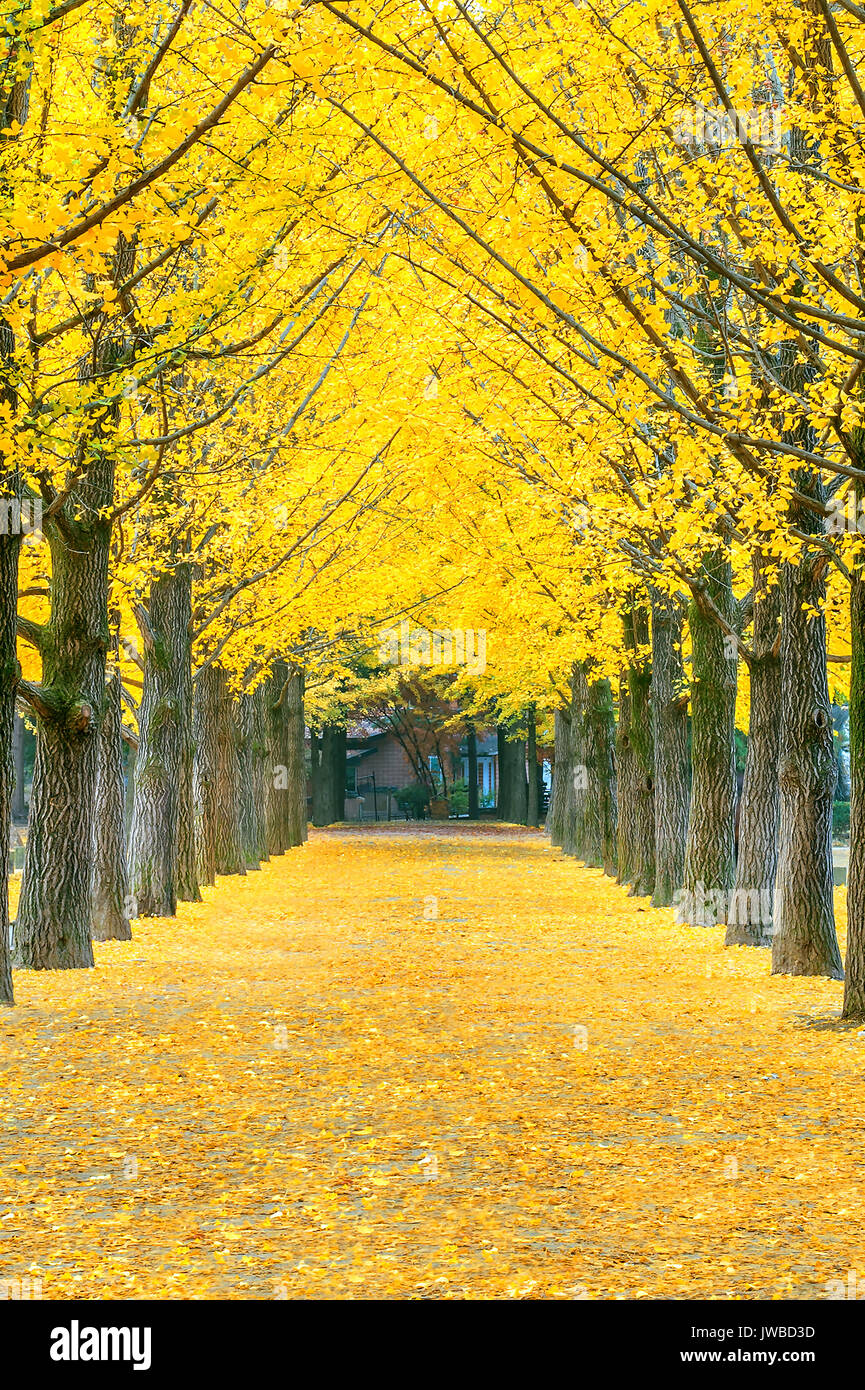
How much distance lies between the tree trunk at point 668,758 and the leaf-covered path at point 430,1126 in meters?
4.76

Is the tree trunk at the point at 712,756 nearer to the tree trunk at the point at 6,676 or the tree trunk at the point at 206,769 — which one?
the tree trunk at the point at 6,676

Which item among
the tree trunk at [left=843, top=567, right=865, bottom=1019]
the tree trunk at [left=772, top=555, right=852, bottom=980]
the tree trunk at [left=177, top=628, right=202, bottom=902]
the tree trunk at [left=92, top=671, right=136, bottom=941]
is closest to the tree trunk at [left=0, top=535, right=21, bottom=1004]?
the tree trunk at [left=92, top=671, right=136, bottom=941]

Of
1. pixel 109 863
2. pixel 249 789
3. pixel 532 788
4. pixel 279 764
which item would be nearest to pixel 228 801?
pixel 249 789

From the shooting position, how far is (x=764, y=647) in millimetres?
16094

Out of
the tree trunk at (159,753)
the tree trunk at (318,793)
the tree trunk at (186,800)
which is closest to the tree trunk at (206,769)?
the tree trunk at (186,800)

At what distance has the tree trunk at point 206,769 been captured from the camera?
27.4 metres

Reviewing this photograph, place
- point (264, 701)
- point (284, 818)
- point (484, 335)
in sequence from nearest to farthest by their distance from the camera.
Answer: point (484, 335) < point (264, 701) < point (284, 818)

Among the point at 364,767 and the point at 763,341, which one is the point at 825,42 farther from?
the point at 364,767

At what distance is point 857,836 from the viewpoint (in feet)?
38.8

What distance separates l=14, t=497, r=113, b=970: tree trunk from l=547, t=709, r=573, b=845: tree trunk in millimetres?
24703

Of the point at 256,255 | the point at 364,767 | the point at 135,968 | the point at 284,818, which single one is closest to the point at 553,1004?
the point at 135,968

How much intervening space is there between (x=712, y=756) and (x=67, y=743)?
25.6 feet

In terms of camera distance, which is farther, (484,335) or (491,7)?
(484,335)

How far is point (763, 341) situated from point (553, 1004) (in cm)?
583
